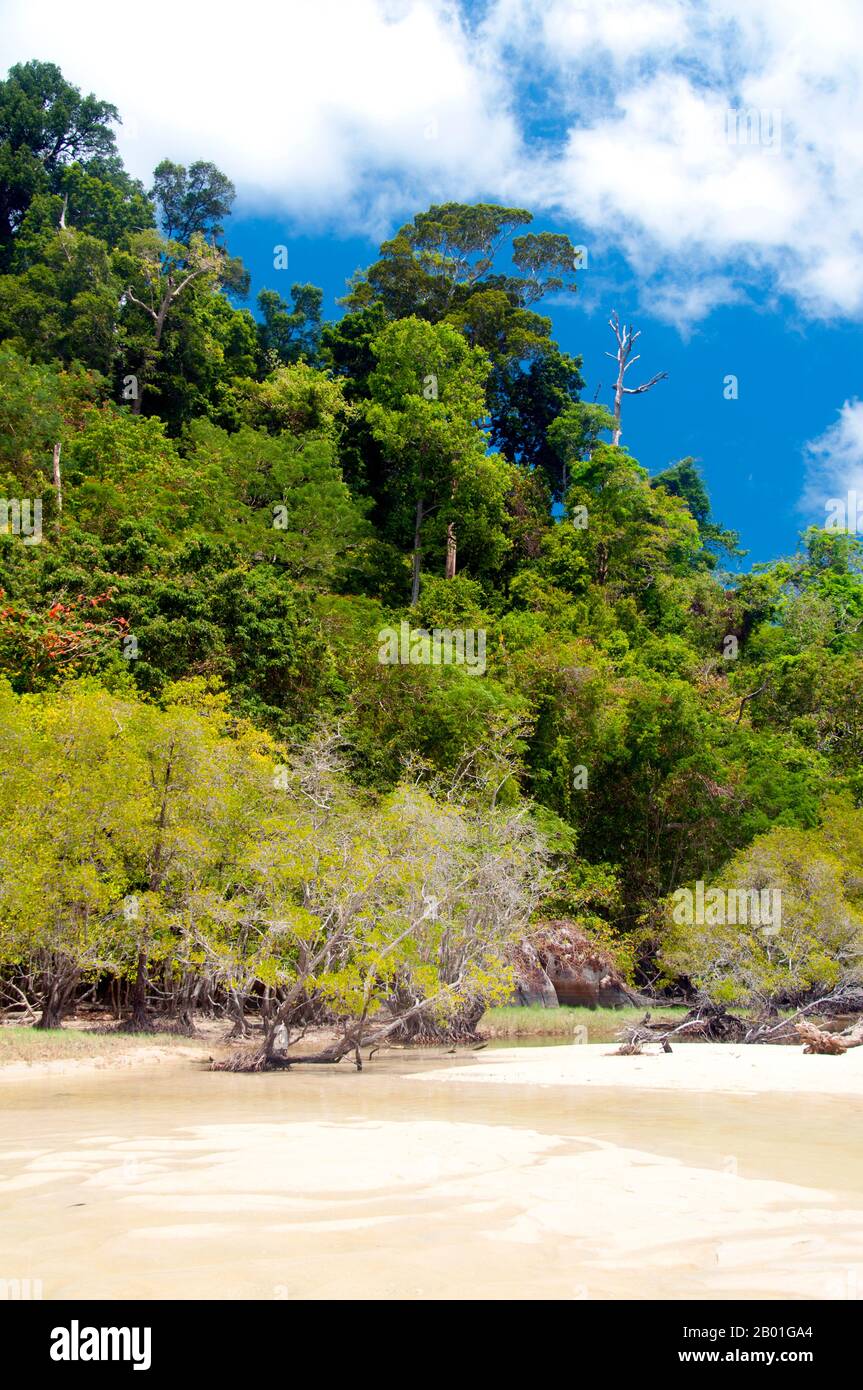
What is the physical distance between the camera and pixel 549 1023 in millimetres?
23578

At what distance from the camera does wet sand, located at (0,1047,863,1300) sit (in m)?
4.60

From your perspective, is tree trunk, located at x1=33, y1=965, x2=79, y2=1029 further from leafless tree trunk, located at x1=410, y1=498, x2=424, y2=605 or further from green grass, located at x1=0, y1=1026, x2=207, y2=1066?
leafless tree trunk, located at x1=410, y1=498, x2=424, y2=605

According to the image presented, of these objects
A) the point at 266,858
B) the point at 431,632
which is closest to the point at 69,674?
the point at 266,858

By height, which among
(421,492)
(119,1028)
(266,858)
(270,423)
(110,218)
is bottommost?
(119,1028)

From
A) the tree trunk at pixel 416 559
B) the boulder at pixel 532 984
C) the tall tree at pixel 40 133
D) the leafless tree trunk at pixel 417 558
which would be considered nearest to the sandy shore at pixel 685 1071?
the boulder at pixel 532 984

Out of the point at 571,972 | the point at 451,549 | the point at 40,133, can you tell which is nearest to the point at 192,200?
the point at 40,133

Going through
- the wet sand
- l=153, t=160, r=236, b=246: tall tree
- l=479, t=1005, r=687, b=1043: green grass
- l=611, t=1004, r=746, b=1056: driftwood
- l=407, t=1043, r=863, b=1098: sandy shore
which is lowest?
l=479, t=1005, r=687, b=1043: green grass

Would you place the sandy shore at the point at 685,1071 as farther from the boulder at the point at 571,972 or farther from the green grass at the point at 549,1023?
the boulder at the point at 571,972

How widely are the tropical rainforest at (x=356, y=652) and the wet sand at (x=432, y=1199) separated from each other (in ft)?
17.5

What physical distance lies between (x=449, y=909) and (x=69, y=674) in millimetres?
10567

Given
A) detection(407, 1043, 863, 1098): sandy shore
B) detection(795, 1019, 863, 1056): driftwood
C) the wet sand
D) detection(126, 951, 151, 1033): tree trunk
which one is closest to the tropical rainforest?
detection(126, 951, 151, 1033): tree trunk

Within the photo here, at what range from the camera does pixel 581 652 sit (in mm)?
35844

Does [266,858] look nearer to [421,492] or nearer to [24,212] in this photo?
[421,492]

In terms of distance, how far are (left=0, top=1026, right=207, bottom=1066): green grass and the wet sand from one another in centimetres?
412
